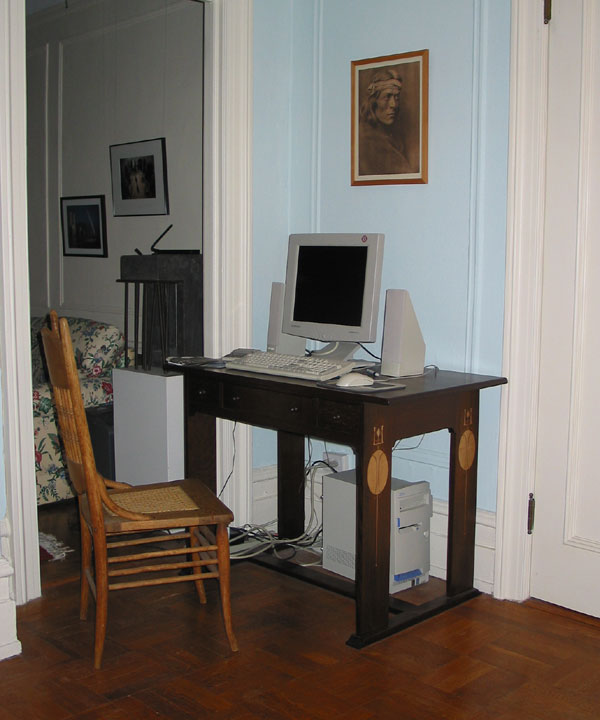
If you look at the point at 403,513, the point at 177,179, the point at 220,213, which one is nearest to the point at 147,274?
the point at 177,179

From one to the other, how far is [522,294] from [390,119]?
2.96 feet

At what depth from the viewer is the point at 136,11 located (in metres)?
4.79

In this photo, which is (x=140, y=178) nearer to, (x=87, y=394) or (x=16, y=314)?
(x=87, y=394)

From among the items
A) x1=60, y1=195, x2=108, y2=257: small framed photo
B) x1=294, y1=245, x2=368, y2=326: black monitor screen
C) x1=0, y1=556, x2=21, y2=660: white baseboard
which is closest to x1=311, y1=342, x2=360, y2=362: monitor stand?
x1=294, y1=245, x2=368, y2=326: black monitor screen

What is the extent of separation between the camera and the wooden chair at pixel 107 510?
97.7 inches

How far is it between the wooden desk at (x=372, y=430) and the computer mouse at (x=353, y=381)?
0.04 m

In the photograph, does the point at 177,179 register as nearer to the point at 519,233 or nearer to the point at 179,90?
the point at 179,90

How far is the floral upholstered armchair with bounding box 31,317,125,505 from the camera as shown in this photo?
4089 millimetres

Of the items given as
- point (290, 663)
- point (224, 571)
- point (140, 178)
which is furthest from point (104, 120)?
point (290, 663)

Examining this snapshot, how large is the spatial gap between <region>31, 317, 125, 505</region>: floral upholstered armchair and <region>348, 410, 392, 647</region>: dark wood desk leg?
1.93 meters

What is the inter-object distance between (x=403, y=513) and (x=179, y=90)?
8.83ft

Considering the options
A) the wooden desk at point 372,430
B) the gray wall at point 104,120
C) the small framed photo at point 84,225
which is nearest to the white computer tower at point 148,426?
the wooden desk at point 372,430

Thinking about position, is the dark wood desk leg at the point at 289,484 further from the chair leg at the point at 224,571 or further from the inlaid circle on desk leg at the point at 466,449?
the chair leg at the point at 224,571

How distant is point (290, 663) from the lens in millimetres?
2531
